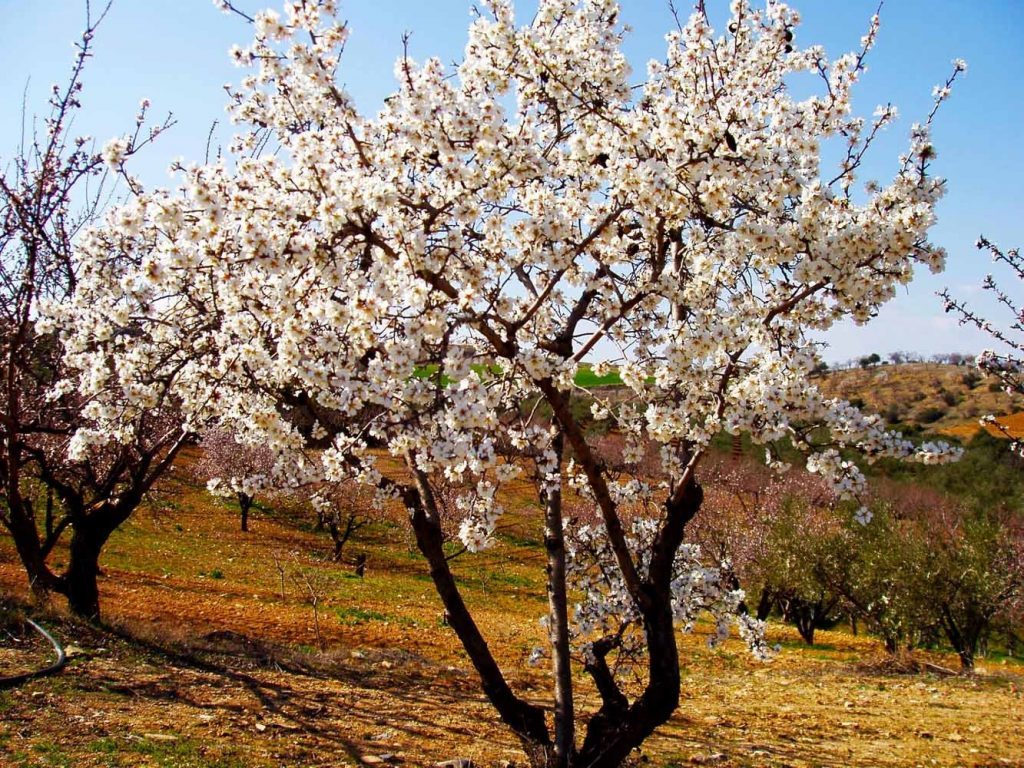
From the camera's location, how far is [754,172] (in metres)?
4.83

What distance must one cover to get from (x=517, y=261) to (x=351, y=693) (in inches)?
254

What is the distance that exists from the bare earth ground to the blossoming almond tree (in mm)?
2425

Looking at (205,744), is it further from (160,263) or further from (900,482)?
(900,482)

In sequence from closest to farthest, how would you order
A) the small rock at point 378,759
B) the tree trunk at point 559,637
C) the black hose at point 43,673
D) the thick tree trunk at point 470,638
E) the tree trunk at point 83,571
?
the tree trunk at point 559,637
the thick tree trunk at point 470,638
the small rock at point 378,759
the black hose at point 43,673
the tree trunk at point 83,571

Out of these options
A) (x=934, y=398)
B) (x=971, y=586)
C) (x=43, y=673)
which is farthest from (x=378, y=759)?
(x=934, y=398)

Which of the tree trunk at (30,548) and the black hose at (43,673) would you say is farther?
the tree trunk at (30,548)

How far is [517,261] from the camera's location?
4977 mm

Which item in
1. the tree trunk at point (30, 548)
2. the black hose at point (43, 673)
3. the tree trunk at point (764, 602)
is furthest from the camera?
the tree trunk at point (764, 602)

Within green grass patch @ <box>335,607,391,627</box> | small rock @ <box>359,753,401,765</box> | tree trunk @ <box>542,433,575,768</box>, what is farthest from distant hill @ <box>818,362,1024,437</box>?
small rock @ <box>359,753,401,765</box>

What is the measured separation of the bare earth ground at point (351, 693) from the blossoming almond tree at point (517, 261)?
7.96 feet

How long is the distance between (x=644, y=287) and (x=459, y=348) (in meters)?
1.45

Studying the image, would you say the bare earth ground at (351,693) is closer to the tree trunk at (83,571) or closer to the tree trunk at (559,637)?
the tree trunk at (83,571)

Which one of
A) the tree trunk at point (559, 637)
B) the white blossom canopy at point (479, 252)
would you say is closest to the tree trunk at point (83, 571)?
the white blossom canopy at point (479, 252)

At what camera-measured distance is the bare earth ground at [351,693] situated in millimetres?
6430
